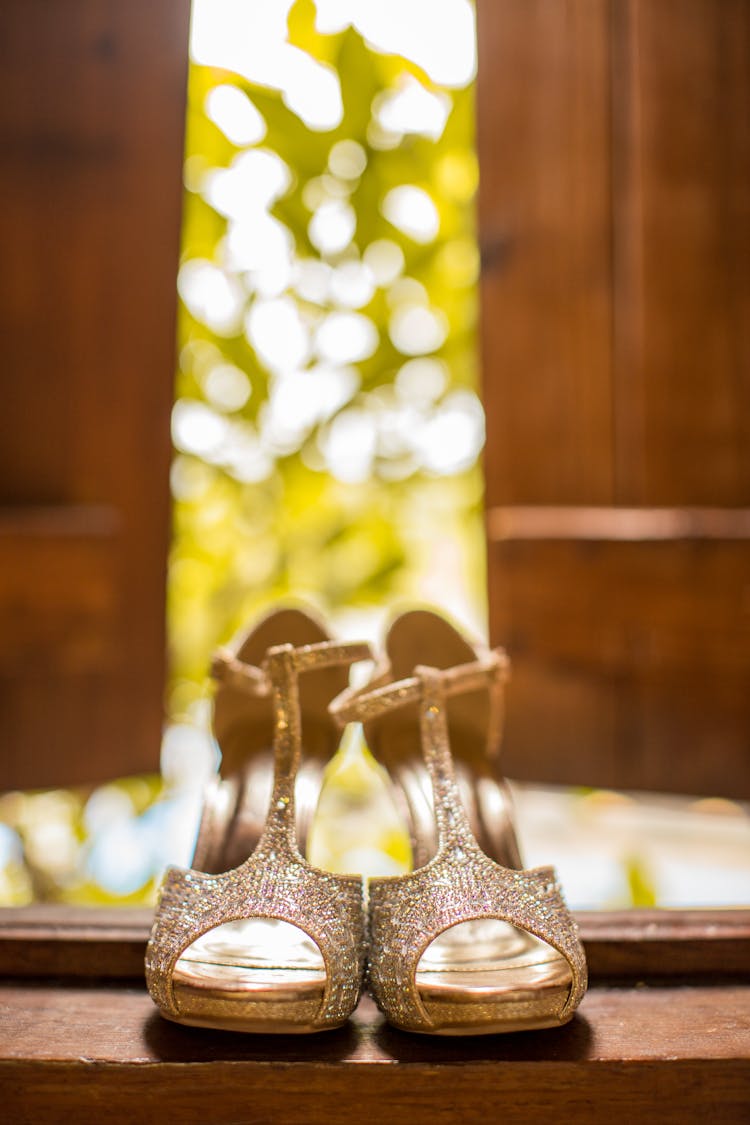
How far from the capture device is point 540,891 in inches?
24.4

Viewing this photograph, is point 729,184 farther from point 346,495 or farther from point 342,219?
point 346,495

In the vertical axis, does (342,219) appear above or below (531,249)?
above

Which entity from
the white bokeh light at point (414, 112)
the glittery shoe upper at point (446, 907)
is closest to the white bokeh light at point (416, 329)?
the white bokeh light at point (414, 112)

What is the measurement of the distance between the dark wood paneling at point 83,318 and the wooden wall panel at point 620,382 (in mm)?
410

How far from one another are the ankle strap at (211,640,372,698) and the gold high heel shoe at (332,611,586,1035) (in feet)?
0.12

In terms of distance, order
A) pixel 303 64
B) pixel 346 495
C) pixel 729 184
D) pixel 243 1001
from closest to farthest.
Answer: pixel 243 1001 < pixel 729 184 < pixel 303 64 < pixel 346 495

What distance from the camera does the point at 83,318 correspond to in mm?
1055

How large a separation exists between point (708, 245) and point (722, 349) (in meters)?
0.12

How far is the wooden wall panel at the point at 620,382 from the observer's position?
0.99m

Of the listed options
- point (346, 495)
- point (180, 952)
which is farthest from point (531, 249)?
point (180, 952)

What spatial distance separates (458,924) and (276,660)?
253mm

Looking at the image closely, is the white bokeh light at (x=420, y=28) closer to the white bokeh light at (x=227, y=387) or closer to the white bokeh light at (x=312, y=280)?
the white bokeh light at (x=312, y=280)

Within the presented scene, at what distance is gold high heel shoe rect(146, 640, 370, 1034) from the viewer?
1.86ft

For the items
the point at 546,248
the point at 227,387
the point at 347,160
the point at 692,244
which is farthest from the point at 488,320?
the point at 227,387
